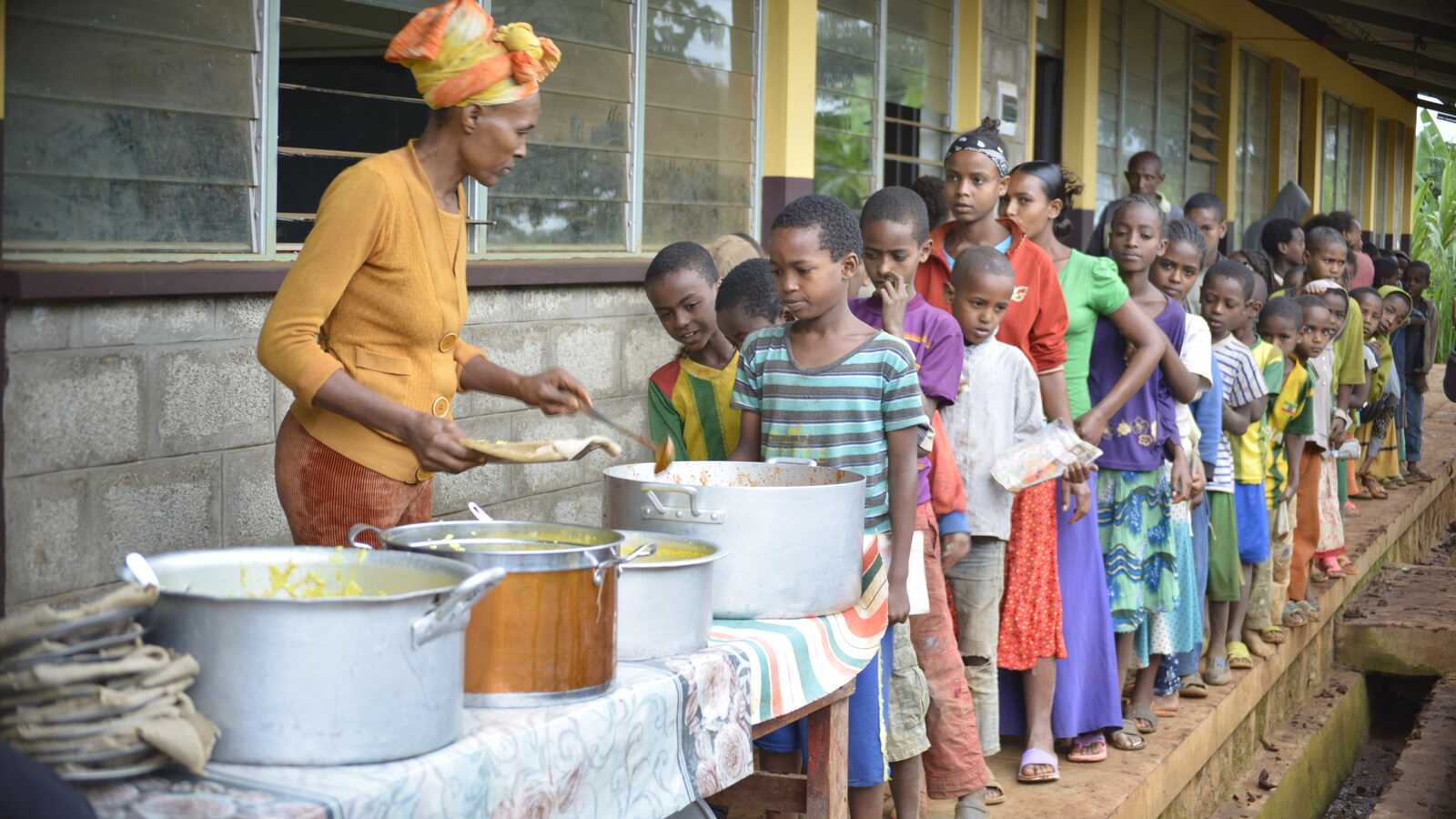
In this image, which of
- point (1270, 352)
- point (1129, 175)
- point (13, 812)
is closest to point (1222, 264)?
point (1270, 352)

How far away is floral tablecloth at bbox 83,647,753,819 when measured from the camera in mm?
1588

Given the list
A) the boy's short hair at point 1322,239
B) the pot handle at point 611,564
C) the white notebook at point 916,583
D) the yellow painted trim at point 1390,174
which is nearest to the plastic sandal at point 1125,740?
the white notebook at point 916,583

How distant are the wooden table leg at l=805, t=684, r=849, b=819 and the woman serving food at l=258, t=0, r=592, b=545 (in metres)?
0.72

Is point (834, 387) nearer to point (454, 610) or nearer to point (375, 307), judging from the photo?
point (375, 307)

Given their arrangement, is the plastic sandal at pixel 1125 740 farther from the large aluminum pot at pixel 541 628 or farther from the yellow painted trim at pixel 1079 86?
the yellow painted trim at pixel 1079 86

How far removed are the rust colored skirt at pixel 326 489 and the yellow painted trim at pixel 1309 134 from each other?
14851mm

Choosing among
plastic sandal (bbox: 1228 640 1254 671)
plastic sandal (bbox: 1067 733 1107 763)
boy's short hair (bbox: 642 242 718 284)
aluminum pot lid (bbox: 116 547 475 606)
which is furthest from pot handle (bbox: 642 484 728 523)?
plastic sandal (bbox: 1228 640 1254 671)

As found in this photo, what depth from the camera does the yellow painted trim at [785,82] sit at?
20.6 ft

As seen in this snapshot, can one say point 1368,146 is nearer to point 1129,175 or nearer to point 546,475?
point 1129,175

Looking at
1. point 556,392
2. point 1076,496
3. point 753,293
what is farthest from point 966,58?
point 556,392

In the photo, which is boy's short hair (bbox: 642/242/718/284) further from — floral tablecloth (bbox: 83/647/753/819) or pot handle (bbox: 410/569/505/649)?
pot handle (bbox: 410/569/505/649)

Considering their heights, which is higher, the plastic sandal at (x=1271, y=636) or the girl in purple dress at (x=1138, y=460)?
the girl in purple dress at (x=1138, y=460)

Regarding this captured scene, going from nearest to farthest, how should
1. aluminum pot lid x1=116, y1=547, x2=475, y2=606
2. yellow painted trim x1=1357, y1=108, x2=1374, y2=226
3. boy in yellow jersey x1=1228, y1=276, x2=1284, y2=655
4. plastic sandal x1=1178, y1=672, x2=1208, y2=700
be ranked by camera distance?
aluminum pot lid x1=116, y1=547, x2=475, y2=606, plastic sandal x1=1178, y1=672, x2=1208, y2=700, boy in yellow jersey x1=1228, y1=276, x2=1284, y2=655, yellow painted trim x1=1357, y1=108, x2=1374, y2=226

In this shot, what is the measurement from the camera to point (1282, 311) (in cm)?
639
